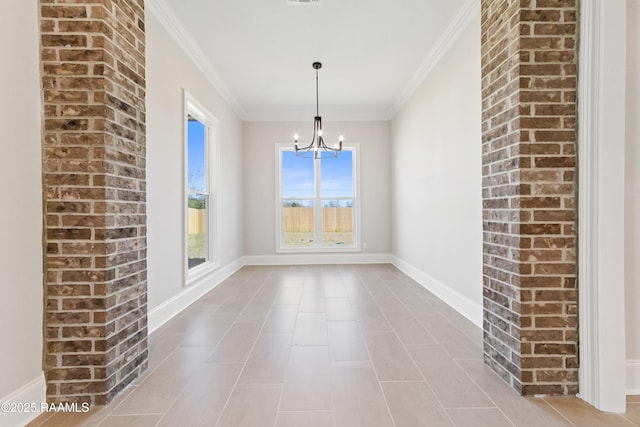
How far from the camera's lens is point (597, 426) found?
1503 mm

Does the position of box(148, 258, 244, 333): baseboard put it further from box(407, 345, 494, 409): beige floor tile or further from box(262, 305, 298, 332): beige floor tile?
box(407, 345, 494, 409): beige floor tile

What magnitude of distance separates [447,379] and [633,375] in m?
0.95

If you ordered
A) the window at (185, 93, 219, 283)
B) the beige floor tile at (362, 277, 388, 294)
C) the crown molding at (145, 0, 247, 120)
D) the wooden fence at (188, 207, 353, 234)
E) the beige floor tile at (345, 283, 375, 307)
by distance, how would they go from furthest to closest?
1. the wooden fence at (188, 207, 353, 234)
2. the beige floor tile at (362, 277, 388, 294)
3. the window at (185, 93, 219, 283)
4. the beige floor tile at (345, 283, 375, 307)
5. the crown molding at (145, 0, 247, 120)

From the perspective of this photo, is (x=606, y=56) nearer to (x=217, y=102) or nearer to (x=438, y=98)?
(x=438, y=98)

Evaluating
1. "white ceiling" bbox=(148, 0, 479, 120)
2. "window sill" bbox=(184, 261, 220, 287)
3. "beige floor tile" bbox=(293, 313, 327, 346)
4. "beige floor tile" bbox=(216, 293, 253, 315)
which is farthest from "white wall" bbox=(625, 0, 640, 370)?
"window sill" bbox=(184, 261, 220, 287)

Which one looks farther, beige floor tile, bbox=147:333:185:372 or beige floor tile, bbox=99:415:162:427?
beige floor tile, bbox=147:333:185:372

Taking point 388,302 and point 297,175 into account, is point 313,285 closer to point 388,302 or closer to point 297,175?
point 388,302

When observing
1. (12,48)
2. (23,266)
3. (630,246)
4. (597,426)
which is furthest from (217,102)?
(597,426)

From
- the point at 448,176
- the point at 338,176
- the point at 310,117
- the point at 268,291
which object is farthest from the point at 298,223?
the point at 448,176

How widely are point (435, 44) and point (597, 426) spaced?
11.9 feet

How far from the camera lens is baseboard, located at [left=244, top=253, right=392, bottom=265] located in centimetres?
631

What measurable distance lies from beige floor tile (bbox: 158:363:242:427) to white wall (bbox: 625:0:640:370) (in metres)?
2.23

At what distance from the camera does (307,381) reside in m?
1.92

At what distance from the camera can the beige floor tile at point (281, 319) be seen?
2807mm
